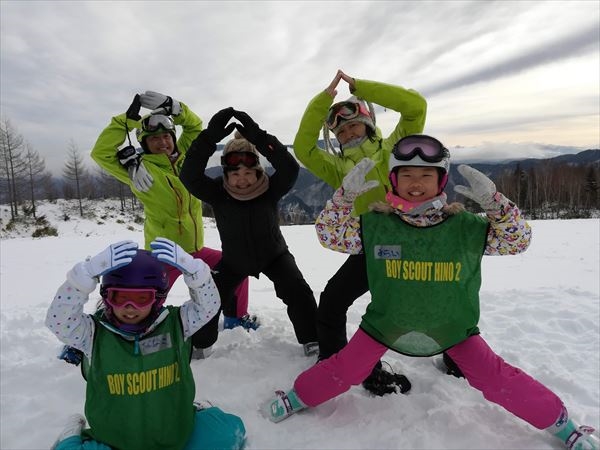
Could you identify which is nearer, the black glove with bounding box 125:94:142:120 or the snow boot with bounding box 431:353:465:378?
the snow boot with bounding box 431:353:465:378

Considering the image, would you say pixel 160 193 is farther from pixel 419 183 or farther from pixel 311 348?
pixel 419 183

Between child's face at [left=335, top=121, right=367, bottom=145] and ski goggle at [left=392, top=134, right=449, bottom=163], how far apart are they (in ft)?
2.35

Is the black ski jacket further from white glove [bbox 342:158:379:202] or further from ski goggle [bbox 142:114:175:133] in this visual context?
→ white glove [bbox 342:158:379:202]

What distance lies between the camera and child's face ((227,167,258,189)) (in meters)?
3.37

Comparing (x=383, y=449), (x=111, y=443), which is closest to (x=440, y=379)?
(x=383, y=449)

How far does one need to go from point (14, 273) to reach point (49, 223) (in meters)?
24.5

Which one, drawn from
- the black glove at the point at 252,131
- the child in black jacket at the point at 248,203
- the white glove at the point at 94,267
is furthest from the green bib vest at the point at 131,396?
the black glove at the point at 252,131

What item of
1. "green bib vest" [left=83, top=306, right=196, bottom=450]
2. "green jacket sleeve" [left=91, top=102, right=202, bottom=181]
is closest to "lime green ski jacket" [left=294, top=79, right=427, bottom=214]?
"green jacket sleeve" [left=91, top=102, right=202, bottom=181]

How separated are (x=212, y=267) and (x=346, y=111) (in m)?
1.89

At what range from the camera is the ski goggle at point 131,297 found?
2.20 metres

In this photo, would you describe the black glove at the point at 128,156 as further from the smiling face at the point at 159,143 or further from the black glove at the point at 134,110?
the black glove at the point at 134,110

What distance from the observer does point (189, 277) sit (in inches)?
92.3

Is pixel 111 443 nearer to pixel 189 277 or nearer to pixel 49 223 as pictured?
pixel 189 277

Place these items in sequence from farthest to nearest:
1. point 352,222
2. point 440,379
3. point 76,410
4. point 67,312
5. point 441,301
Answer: point 440,379, point 76,410, point 352,222, point 441,301, point 67,312
